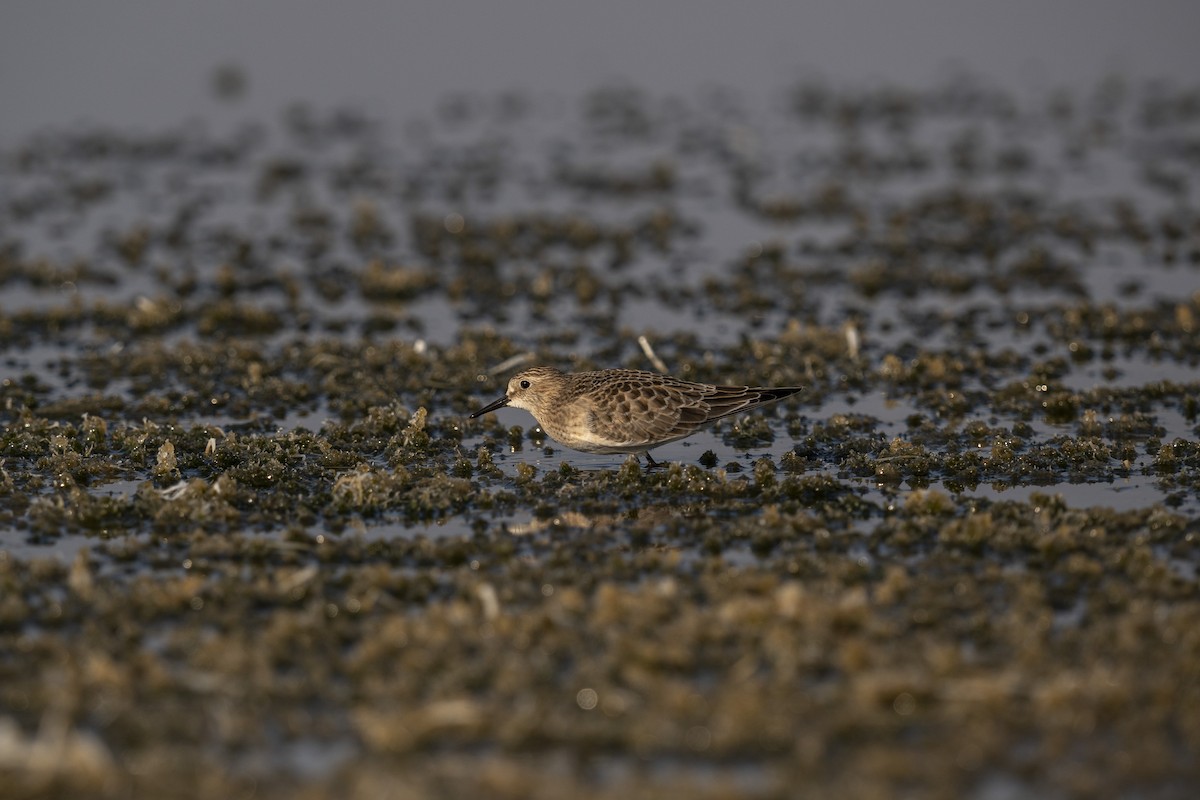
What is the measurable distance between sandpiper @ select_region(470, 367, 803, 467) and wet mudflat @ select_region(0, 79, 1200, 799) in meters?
0.42

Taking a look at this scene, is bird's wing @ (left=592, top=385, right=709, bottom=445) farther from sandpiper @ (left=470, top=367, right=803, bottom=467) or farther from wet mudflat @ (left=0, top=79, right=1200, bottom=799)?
wet mudflat @ (left=0, top=79, right=1200, bottom=799)

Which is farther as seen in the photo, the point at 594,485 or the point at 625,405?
the point at 625,405

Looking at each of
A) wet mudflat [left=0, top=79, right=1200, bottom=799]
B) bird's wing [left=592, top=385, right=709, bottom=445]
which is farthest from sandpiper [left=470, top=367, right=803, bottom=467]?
wet mudflat [left=0, top=79, right=1200, bottom=799]

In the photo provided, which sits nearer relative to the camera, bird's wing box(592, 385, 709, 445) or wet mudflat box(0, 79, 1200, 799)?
wet mudflat box(0, 79, 1200, 799)

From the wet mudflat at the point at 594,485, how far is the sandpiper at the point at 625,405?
1.39 ft

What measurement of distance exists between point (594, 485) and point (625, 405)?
816mm

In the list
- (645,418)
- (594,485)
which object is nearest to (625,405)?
(645,418)

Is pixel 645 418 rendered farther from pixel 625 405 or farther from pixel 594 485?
pixel 594 485

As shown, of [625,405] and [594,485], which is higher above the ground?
[625,405]

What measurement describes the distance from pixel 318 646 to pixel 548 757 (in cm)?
209

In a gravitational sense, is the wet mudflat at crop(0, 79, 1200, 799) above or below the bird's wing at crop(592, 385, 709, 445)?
below

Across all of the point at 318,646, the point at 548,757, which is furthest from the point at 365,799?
the point at 318,646

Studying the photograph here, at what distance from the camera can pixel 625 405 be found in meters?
13.7

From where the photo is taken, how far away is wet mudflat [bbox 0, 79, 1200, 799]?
859 centimetres
